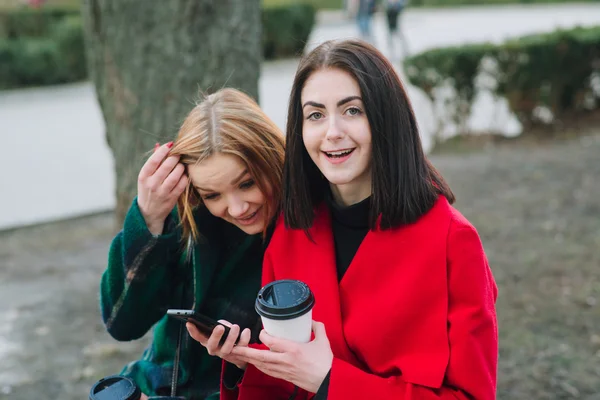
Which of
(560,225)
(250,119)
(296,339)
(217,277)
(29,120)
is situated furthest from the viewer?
(29,120)

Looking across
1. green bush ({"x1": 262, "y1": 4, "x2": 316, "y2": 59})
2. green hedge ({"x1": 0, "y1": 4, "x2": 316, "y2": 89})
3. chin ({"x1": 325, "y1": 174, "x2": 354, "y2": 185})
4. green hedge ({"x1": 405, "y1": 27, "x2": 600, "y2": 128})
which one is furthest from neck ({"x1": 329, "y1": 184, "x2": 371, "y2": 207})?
green bush ({"x1": 262, "y1": 4, "x2": 316, "y2": 59})

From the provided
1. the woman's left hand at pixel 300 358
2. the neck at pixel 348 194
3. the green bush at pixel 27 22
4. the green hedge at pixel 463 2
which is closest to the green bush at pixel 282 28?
the green bush at pixel 27 22

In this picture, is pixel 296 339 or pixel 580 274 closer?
pixel 296 339

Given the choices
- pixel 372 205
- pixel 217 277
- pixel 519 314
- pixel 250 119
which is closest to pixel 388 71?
pixel 372 205

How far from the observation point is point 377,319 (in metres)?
1.67

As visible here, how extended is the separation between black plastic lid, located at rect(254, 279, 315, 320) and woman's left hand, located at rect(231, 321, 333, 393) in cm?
9

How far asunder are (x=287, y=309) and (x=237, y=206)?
0.54 meters

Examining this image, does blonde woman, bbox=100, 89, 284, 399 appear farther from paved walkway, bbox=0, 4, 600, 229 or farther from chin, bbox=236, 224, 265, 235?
paved walkway, bbox=0, 4, 600, 229

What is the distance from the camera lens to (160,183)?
198cm

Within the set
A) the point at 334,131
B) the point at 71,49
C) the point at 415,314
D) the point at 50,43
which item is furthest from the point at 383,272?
the point at 50,43

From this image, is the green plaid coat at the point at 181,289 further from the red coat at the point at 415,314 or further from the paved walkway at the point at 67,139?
the paved walkway at the point at 67,139

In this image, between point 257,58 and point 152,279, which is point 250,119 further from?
point 257,58

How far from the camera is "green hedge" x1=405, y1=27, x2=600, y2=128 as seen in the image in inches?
292

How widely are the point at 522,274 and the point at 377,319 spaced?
2.95 m
